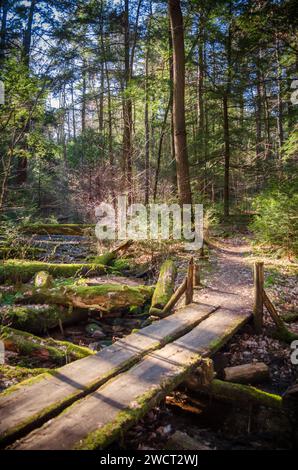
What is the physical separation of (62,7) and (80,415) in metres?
20.2

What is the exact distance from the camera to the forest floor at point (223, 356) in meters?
3.78

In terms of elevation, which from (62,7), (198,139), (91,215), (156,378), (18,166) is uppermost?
(62,7)

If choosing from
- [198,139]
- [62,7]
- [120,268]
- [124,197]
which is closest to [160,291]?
[120,268]

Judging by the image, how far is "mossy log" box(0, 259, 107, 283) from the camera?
864 cm

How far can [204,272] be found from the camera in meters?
9.05

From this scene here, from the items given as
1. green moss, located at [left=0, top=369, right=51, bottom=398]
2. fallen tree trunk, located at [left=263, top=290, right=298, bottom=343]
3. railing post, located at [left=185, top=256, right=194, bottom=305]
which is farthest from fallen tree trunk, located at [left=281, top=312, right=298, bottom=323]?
green moss, located at [left=0, top=369, right=51, bottom=398]

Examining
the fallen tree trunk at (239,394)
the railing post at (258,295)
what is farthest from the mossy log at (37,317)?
the railing post at (258,295)

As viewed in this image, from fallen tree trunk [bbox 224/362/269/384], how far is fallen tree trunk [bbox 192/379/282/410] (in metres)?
0.32

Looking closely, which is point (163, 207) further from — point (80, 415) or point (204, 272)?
point (80, 415)

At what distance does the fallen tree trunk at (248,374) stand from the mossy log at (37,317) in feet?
11.4

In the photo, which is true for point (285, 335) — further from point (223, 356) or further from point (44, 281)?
point (44, 281)

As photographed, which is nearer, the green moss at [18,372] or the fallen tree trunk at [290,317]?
the green moss at [18,372]

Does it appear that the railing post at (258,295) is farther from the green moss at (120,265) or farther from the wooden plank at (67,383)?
the green moss at (120,265)

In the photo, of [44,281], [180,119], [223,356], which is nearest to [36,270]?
[44,281]
